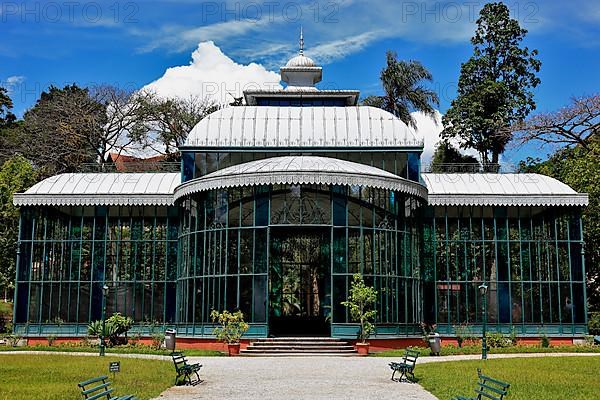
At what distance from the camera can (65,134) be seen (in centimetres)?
5212

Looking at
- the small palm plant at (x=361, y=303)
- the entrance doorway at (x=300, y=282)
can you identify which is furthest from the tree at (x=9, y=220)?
the small palm plant at (x=361, y=303)

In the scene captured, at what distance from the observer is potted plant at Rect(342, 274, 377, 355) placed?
85.9 feet

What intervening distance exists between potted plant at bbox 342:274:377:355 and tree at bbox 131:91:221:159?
31.1 meters

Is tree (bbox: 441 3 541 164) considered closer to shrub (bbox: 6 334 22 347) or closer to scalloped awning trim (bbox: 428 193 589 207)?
scalloped awning trim (bbox: 428 193 589 207)

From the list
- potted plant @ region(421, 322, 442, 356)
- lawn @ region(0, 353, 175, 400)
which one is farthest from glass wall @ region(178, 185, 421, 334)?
lawn @ region(0, 353, 175, 400)

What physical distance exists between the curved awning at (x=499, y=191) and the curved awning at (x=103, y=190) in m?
11.9

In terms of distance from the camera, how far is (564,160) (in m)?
42.5

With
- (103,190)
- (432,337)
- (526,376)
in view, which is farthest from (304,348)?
(103,190)

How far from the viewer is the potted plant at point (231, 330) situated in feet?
84.2

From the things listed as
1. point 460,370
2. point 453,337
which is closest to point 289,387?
point 460,370

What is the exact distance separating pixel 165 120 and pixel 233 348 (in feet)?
109

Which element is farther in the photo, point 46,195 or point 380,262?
point 46,195

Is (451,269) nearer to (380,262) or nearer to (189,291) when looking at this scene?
(380,262)

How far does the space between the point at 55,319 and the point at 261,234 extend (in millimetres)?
10594
